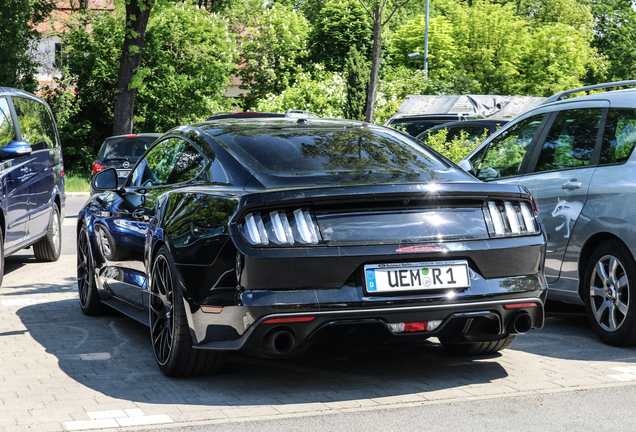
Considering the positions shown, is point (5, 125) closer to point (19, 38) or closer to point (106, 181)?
point (106, 181)

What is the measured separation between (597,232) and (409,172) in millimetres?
1829

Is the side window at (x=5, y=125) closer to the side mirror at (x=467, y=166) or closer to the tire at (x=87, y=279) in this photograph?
the tire at (x=87, y=279)

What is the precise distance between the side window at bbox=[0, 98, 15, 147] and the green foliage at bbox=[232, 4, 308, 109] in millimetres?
35602

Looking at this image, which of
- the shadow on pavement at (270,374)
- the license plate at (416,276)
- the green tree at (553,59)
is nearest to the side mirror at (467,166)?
the shadow on pavement at (270,374)

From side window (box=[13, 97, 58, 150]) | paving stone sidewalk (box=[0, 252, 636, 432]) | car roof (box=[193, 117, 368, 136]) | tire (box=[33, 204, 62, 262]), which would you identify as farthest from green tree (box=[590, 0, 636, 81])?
paving stone sidewalk (box=[0, 252, 636, 432])

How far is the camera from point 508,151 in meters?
7.21

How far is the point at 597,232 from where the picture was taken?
5.91m

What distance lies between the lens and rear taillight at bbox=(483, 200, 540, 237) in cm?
460

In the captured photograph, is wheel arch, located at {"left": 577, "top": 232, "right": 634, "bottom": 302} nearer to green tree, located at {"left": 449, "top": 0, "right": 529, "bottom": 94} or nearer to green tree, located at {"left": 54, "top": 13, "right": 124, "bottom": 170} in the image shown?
green tree, located at {"left": 54, "top": 13, "right": 124, "bottom": 170}

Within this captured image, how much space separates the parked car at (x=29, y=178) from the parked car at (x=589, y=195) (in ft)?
14.8

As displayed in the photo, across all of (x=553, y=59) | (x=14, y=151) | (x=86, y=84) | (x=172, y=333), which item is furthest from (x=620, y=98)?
(x=553, y=59)

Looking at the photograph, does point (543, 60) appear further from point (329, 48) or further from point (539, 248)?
point (539, 248)

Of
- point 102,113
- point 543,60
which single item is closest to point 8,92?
point 102,113

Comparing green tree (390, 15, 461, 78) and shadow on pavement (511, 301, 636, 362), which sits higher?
green tree (390, 15, 461, 78)
